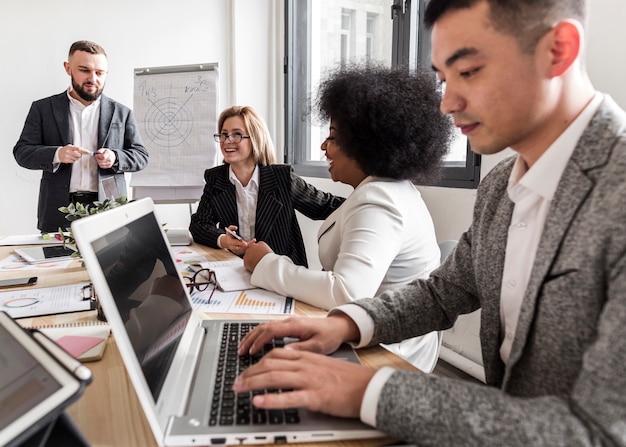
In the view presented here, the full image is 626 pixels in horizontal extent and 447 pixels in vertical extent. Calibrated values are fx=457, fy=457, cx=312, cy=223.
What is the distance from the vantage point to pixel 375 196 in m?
1.23

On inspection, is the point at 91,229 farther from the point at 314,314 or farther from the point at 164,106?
the point at 164,106

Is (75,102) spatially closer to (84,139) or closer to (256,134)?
(84,139)

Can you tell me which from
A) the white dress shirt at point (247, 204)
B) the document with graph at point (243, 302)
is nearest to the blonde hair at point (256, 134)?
the white dress shirt at point (247, 204)

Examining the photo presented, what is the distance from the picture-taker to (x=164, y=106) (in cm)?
301

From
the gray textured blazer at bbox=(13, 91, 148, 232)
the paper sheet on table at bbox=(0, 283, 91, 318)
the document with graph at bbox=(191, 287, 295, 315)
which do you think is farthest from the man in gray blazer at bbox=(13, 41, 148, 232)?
the document with graph at bbox=(191, 287, 295, 315)

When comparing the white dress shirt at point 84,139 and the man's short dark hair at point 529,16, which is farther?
the white dress shirt at point 84,139

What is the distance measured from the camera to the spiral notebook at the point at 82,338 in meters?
0.82

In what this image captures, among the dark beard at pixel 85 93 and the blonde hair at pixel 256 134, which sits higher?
the dark beard at pixel 85 93

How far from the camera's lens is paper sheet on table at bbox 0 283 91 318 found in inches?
41.6

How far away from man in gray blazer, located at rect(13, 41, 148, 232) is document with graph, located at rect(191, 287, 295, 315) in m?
1.66

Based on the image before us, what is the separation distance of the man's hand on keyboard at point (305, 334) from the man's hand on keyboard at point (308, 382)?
0.43 feet

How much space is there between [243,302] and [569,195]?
2.54 ft

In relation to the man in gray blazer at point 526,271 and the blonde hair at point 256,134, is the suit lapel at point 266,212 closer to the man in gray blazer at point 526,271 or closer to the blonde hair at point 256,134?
the blonde hair at point 256,134

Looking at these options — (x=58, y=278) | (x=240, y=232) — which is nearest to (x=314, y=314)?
(x=58, y=278)
